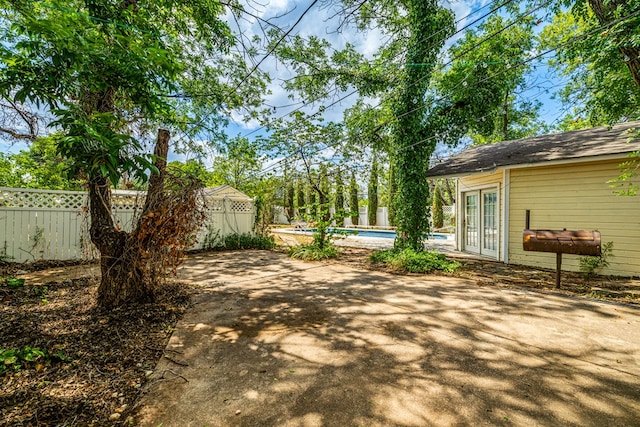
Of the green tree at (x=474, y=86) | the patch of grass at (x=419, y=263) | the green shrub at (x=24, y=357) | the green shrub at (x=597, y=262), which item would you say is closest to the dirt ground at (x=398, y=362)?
the green shrub at (x=24, y=357)

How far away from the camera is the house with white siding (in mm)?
5527

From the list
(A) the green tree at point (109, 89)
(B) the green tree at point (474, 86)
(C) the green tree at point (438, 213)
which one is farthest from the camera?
(C) the green tree at point (438, 213)

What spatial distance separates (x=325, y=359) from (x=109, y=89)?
3.64 metres

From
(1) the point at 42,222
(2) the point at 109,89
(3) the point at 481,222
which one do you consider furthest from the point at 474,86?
(1) the point at 42,222

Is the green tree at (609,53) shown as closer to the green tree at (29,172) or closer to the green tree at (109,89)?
the green tree at (109,89)

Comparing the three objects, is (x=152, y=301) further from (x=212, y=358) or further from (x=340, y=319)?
(x=340, y=319)

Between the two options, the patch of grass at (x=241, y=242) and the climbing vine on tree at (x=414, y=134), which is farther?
the patch of grass at (x=241, y=242)

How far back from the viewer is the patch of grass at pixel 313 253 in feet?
23.2

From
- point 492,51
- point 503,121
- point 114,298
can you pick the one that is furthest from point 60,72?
point 503,121

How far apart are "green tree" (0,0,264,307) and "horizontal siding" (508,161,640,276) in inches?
294

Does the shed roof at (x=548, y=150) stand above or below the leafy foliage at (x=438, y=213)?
above

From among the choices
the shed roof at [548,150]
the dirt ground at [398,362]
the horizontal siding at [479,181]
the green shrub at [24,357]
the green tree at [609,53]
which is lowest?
the dirt ground at [398,362]

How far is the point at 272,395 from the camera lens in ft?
5.90

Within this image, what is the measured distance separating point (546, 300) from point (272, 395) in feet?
13.5
